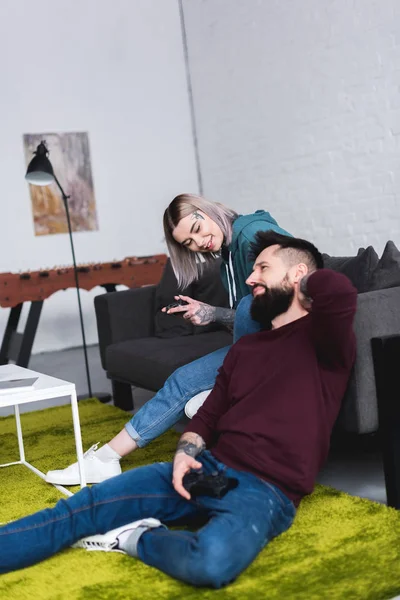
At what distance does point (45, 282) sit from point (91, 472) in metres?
2.89

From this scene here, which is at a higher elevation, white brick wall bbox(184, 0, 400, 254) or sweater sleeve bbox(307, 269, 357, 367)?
white brick wall bbox(184, 0, 400, 254)

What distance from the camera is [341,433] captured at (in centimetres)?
249

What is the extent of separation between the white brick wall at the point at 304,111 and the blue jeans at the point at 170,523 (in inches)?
147

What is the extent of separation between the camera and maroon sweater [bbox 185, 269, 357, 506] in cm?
204

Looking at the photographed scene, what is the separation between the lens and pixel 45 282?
548cm

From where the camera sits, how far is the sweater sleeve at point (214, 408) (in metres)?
2.25

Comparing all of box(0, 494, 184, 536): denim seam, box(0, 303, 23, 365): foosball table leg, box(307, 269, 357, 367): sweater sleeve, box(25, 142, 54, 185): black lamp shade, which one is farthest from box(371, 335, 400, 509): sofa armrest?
box(0, 303, 23, 365): foosball table leg

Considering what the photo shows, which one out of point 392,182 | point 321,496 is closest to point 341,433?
point 321,496

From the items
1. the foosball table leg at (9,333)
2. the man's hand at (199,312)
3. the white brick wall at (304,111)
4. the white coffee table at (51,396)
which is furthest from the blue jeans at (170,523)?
the foosball table leg at (9,333)

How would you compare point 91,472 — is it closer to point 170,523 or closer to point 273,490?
point 170,523

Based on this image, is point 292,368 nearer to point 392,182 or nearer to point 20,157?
point 392,182

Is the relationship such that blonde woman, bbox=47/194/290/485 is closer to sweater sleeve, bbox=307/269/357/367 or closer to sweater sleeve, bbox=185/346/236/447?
sweater sleeve, bbox=185/346/236/447

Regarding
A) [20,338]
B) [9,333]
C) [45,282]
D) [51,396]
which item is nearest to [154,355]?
[51,396]

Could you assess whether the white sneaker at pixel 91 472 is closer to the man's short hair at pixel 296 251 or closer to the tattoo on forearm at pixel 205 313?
the tattoo on forearm at pixel 205 313
